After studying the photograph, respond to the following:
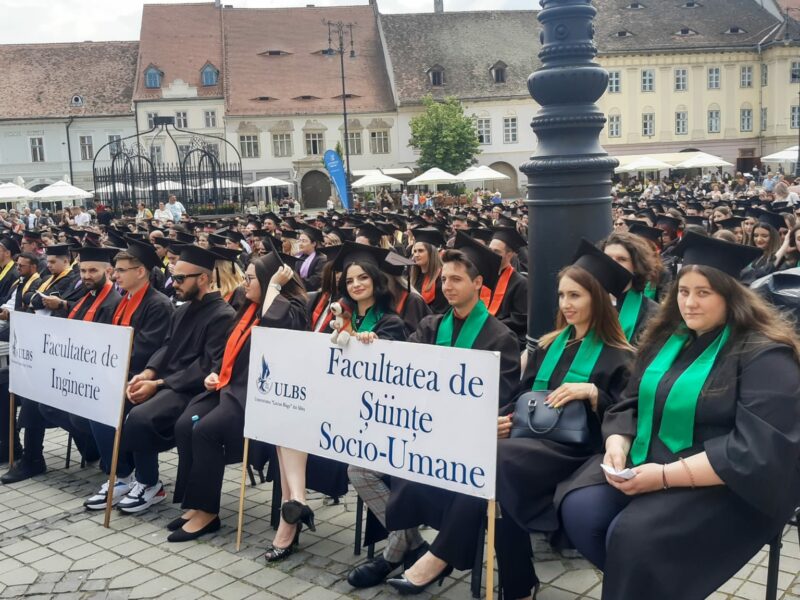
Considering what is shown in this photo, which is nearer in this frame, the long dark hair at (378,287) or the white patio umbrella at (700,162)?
the long dark hair at (378,287)

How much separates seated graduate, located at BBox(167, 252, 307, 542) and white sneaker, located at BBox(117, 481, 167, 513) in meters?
0.32

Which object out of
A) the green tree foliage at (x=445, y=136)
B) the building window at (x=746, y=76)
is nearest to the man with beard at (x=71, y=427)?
the green tree foliage at (x=445, y=136)

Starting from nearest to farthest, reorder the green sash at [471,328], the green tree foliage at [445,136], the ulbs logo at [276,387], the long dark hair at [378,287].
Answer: the green sash at [471,328] → the ulbs logo at [276,387] → the long dark hair at [378,287] → the green tree foliage at [445,136]

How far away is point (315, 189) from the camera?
55344 millimetres

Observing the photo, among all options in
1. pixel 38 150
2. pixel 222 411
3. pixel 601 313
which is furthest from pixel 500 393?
pixel 38 150

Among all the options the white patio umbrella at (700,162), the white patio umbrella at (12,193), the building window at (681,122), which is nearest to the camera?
the white patio umbrella at (12,193)

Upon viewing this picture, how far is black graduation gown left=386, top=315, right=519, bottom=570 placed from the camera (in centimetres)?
430

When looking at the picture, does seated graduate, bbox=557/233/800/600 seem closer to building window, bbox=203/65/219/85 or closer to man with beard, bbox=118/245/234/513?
man with beard, bbox=118/245/234/513

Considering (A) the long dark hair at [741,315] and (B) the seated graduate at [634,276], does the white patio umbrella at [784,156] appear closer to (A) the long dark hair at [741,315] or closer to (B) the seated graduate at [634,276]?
(B) the seated graduate at [634,276]

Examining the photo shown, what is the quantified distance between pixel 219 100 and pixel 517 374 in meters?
53.4

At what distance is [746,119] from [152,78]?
41.6 metres

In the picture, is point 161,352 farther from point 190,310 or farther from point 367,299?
point 367,299

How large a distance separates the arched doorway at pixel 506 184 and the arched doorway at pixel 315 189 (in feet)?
37.0

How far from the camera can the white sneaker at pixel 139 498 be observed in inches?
237
